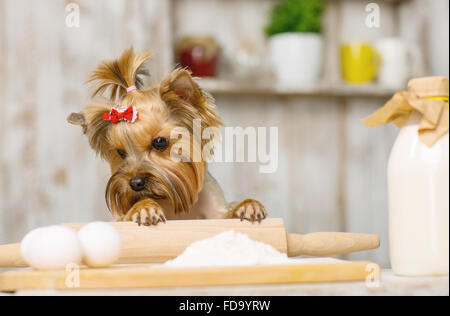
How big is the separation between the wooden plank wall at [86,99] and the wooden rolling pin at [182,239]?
1.48m

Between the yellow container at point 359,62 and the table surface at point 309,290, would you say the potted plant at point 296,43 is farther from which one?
the table surface at point 309,290

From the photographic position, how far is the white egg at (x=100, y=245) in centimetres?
84

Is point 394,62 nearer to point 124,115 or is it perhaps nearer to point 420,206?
→ point 124,115

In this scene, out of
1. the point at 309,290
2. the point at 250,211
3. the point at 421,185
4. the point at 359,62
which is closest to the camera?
the point at 309,290

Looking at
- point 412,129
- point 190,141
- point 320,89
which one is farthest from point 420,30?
point 412,129

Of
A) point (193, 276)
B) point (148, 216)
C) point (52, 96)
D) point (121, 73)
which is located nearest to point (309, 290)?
point (193, 276)

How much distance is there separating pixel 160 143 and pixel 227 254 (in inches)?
28.3

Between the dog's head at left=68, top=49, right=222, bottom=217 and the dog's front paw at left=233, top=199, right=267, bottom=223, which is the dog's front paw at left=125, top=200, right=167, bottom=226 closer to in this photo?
the dog's front paw at left=233, top=199, right=267, bottom=223

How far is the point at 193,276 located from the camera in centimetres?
71

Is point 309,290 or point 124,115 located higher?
point 124,115

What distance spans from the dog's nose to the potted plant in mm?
1182

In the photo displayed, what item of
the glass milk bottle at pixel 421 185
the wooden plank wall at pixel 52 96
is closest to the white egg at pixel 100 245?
the glass milk bottle at pixel 421 185

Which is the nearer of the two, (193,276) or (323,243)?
(193,276)
